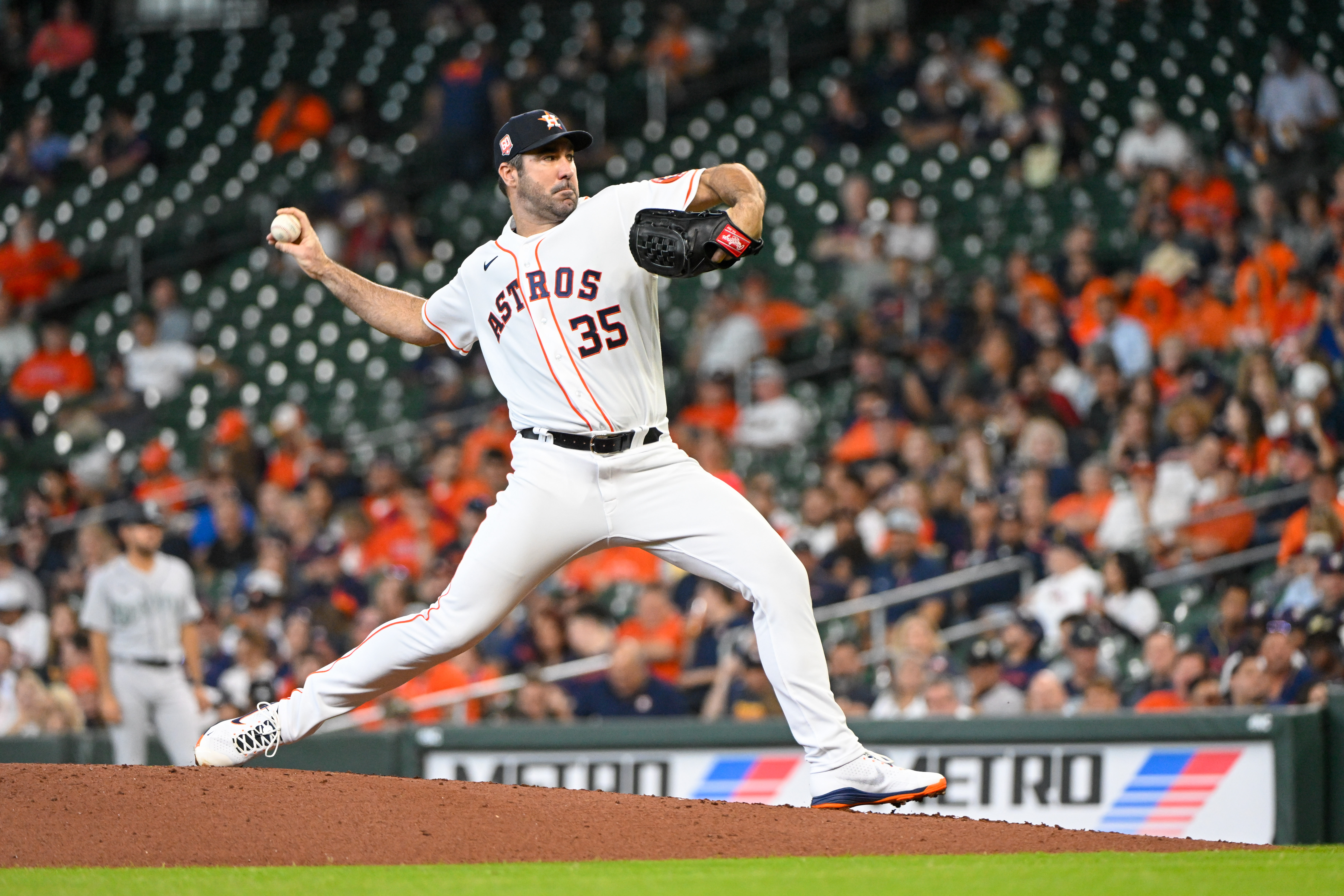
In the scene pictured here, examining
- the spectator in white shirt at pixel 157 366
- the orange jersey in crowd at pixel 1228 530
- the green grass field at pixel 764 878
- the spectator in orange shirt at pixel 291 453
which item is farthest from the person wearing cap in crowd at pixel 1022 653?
the spectator in white shirt at pixel 157 366

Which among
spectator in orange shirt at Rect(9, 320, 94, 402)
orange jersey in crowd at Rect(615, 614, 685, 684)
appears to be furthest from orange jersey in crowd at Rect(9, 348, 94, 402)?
orange jersey in crowd at Rect(615, 614, 685, 684)

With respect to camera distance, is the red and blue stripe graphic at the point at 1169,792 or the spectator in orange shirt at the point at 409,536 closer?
the red and blue stripe graphic at the point at 1169,792

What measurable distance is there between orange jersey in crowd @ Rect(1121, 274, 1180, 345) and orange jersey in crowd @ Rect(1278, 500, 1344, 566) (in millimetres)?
2077

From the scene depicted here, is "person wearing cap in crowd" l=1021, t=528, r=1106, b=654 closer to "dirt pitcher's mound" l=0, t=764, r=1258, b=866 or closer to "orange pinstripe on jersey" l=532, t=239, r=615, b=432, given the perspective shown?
"dirt pitcher's mound" l=0, t=764, r=1258, b=866

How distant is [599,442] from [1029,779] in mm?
2971

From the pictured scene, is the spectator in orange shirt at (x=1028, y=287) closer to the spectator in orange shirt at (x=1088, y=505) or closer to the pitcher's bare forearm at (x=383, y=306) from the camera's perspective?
the spectator in orange shirt at (x=1088, y=505)

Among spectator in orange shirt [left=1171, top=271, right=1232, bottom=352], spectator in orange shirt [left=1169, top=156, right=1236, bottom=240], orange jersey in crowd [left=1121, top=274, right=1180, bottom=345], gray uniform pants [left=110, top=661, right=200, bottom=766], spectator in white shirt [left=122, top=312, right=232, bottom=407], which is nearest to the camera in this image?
gray uniform pants [left=110, top=661, right=200, bottom=766]

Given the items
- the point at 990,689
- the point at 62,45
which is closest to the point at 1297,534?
the point at 990,689

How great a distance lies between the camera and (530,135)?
13.9 ft

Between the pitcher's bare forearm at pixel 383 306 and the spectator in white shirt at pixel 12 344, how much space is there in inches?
349

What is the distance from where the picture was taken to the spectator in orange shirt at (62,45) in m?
15.7

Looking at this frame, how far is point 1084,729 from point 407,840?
3.07 m

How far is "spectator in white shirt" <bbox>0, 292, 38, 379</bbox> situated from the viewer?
12531 millimetres

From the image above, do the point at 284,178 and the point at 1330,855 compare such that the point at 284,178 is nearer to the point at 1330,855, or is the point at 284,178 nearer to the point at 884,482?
the point at 884,482
